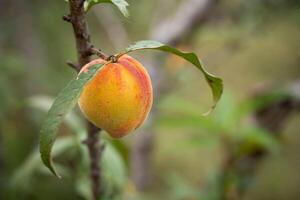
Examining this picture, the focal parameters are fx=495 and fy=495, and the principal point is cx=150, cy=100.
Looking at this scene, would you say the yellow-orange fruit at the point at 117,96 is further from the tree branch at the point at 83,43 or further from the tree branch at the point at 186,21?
the tree branch at the point at 186,21

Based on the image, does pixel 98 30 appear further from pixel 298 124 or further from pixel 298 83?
pixel 298 83

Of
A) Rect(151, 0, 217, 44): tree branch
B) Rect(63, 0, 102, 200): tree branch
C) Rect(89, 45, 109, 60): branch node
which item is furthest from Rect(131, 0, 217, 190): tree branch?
Rect(89, 45, 109, 60): branch node

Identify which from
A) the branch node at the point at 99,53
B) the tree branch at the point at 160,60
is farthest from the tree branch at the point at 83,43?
the tree branch at the point at 160,60

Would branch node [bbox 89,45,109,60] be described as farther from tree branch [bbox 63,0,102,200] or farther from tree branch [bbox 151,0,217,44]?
tree branch [bbox 151,0,217,44]

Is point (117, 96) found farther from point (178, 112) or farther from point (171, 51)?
point (178, 112)

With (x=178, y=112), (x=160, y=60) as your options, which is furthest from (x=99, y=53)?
(x=178, y=112)

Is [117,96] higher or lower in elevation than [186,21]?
lower

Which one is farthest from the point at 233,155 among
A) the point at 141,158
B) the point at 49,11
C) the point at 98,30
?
the point at 98,30
